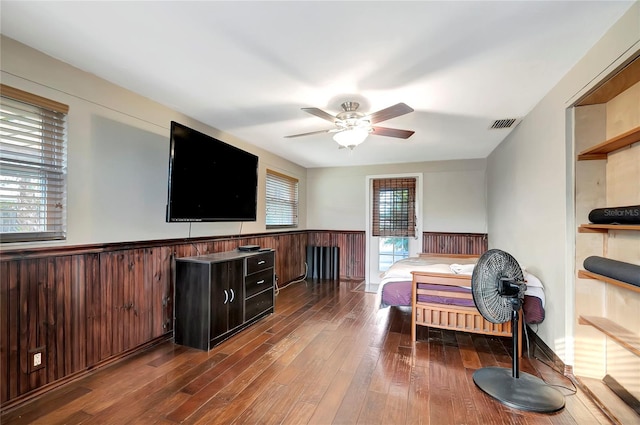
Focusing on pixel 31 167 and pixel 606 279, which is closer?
pixel 606 279

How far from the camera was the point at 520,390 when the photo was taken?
2029 mm

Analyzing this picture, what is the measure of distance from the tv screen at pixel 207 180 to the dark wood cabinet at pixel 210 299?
49 centimetres

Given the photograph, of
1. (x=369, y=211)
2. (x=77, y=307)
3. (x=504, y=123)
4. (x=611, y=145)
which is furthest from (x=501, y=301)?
(x=369, y=211)

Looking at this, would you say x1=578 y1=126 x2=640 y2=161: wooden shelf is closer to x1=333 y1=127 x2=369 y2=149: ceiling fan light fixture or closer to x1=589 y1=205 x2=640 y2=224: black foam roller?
x1=589 y1=205 x2=640 y2=224: black foam roller

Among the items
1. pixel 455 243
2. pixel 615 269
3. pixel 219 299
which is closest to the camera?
pixel 615 269

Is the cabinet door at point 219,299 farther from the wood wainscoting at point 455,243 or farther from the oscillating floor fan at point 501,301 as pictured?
the wood wainscoting at point 455,243

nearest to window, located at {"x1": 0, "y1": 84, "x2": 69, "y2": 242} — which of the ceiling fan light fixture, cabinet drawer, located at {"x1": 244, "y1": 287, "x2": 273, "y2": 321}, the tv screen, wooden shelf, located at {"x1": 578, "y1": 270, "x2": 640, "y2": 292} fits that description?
the tv screen

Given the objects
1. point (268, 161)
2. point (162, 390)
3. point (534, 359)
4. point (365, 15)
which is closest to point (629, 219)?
point (534, 359)

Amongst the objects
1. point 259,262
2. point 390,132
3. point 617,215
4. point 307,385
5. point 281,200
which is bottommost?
point 307,385

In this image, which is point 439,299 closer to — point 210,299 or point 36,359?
point 210,299

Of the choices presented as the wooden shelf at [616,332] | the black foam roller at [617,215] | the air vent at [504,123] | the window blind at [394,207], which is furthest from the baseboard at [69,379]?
the air vent at [504,123]

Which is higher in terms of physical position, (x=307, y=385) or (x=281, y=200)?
(x=281, y=200)

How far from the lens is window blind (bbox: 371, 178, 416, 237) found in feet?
18.3

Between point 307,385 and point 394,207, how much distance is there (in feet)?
13.6
